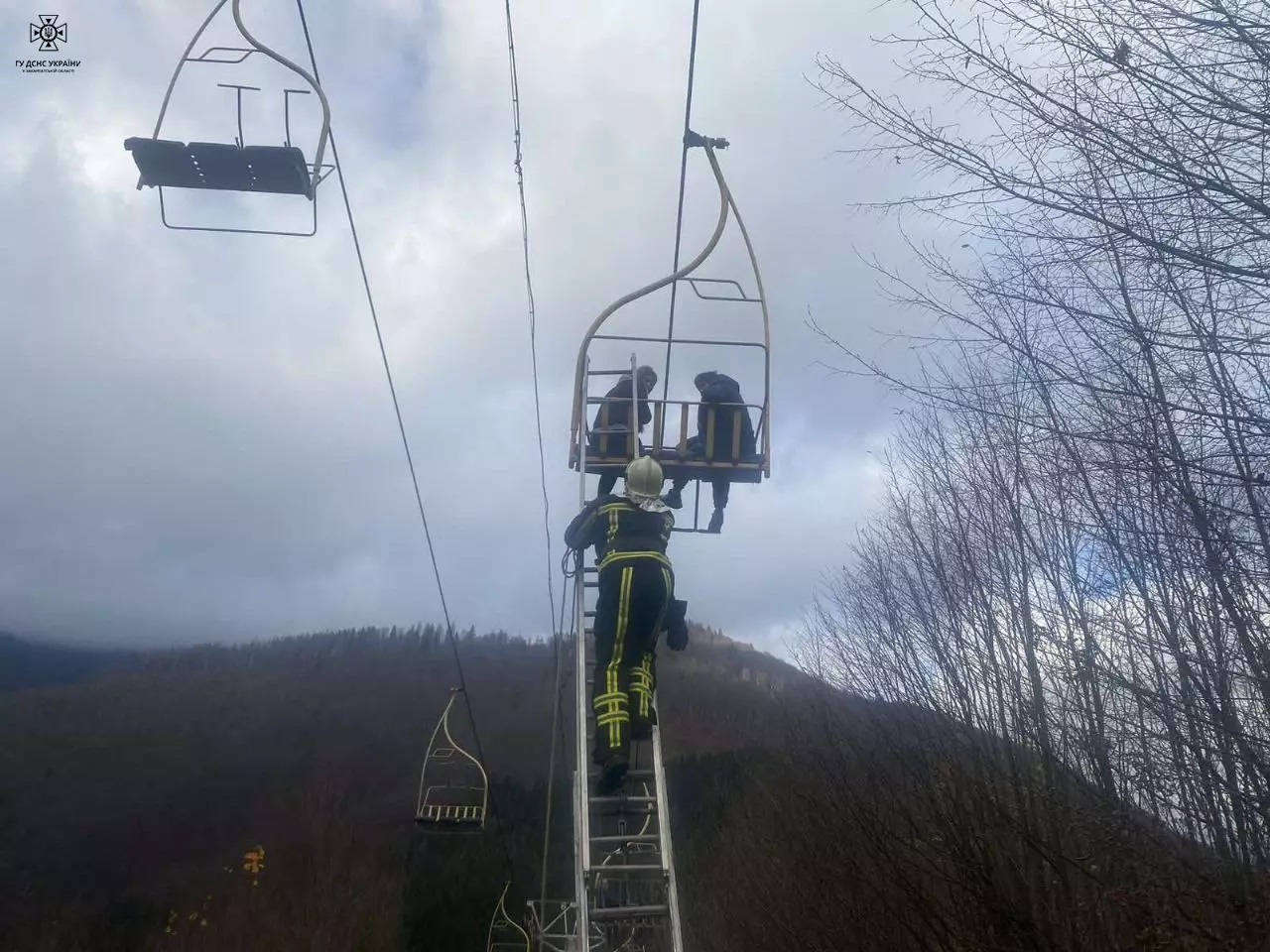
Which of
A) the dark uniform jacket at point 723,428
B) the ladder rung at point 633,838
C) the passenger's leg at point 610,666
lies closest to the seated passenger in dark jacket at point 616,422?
the dark uniform jacket at point 723,428

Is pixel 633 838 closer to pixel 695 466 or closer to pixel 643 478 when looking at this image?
pixel 643 478

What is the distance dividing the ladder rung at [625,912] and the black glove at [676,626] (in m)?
1.49

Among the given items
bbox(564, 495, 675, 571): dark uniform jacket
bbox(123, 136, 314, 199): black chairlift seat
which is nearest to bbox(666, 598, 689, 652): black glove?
bbox(564, 495, 675, 571): dark uniform jacket

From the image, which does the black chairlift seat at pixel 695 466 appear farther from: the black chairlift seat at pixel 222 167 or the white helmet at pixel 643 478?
the black chairlift seat at pixel 222 167

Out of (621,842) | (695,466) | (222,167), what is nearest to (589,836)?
(621,842)

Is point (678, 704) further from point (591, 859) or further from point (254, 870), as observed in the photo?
point (254, 870)

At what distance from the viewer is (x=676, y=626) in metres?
6.11

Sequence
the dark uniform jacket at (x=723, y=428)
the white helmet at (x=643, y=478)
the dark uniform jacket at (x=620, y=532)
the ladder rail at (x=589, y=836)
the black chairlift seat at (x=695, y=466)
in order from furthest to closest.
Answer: the dark uniform jacket at (x=723, y=428) → the black chairlift seat at (x=695, y=466) → the white helmet at (x=643, y=478) → the dark uniform jacket at (x=620, y=532) → the ladder rail at (x=589, y=836)

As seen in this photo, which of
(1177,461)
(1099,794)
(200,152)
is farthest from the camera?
(1099,794)

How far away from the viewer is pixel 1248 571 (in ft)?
15.4

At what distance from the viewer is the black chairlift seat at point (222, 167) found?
16.9 ft

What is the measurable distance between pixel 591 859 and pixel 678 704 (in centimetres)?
2579

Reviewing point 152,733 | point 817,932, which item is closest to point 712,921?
point 817,932

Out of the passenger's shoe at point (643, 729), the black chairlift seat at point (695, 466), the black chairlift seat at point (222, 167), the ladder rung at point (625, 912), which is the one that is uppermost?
the black chairlift seat at point (222, 167)
